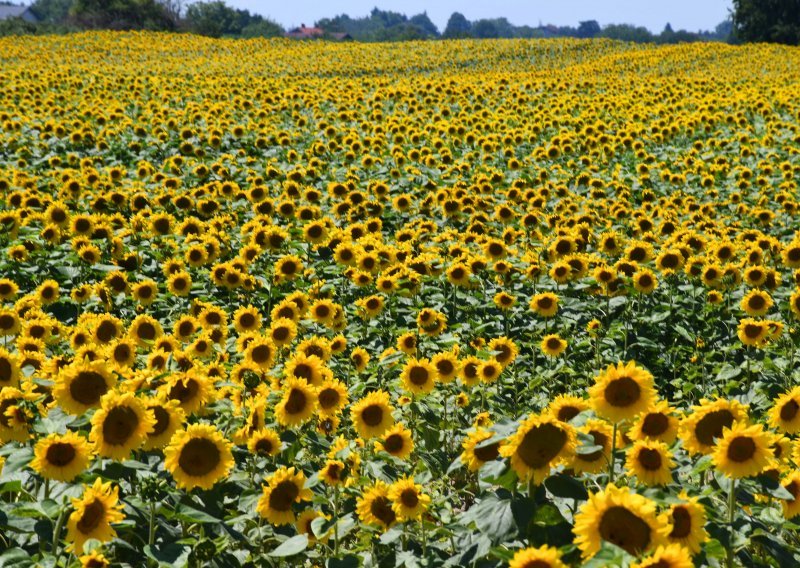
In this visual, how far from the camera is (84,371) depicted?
3473 millimetres

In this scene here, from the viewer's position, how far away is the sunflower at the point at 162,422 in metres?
3.19

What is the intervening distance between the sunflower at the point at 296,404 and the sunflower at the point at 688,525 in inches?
79.0

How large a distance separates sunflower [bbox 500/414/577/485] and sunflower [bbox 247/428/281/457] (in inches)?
54.8

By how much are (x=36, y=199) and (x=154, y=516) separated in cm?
756

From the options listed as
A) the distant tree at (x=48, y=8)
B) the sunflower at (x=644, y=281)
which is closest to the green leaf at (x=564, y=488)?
the sunflower at (x=644, y=281)

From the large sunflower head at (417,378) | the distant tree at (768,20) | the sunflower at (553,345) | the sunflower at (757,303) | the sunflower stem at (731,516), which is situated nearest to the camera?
the sunflower stem at (731,516)

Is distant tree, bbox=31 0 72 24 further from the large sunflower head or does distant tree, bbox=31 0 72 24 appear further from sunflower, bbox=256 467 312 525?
sunflower, bbox=256 467 312 525

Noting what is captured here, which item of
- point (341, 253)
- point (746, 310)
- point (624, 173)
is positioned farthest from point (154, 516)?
point (624, 173)

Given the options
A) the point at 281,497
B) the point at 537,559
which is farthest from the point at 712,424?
the point at 281,497

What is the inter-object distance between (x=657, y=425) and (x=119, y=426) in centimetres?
228

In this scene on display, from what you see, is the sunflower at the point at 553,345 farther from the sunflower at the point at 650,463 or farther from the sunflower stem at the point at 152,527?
the sunflower stem at the point at 152,527

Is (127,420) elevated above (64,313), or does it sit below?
above

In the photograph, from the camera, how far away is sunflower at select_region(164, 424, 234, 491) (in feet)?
9.87

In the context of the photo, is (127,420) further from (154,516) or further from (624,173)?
(624,173)
